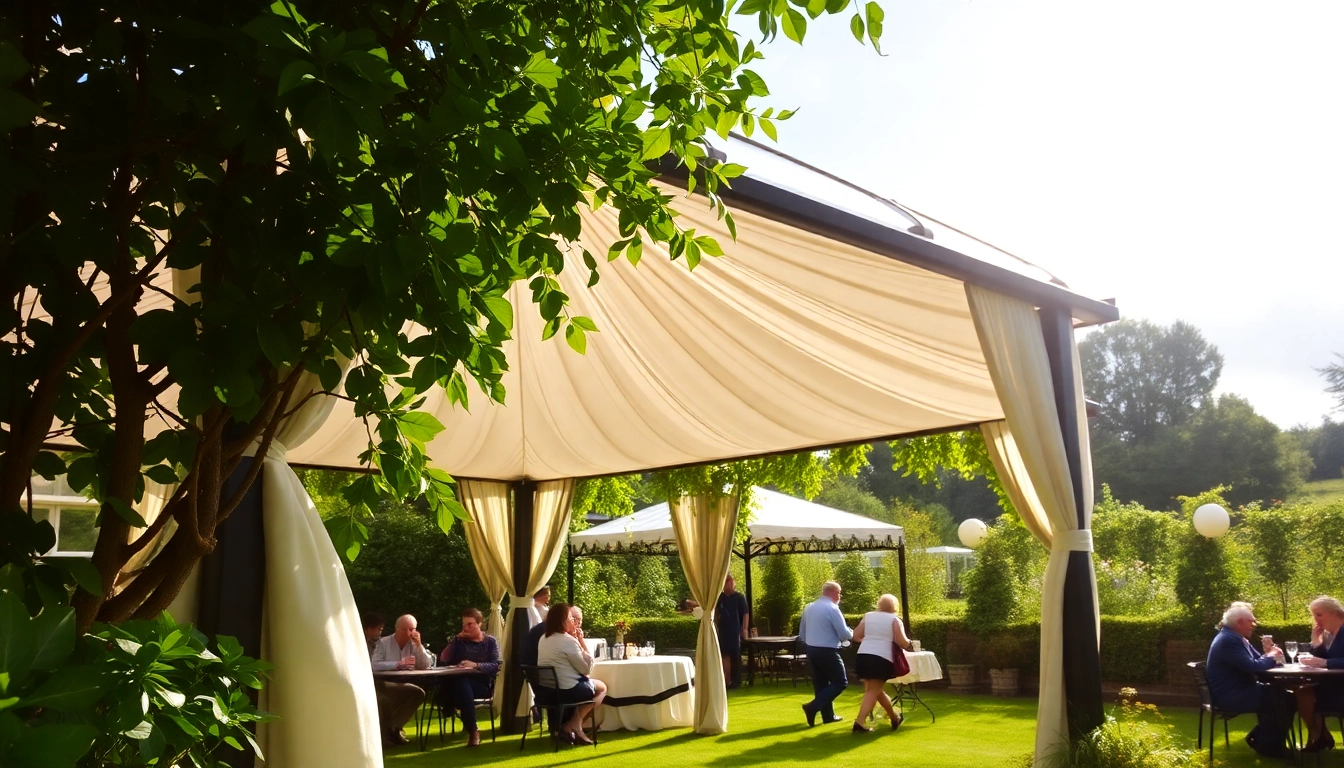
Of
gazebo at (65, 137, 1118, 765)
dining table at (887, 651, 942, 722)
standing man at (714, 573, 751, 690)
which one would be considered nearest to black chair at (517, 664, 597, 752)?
gazebo at (65, 137, 1118, 765)

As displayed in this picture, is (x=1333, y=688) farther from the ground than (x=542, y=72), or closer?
closer

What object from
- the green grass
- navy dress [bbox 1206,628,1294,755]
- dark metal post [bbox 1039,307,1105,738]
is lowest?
navy dress [bbox 1206,628,1294,755]

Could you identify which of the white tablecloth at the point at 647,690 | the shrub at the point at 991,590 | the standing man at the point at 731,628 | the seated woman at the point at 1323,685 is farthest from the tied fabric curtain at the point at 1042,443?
the standing man at the point at 731,628

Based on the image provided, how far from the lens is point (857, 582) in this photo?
1762 centimetres

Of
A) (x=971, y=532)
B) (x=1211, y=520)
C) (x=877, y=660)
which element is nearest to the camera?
(x=877, y=660)

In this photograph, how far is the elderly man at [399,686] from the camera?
29.6ft

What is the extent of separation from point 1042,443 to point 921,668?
19.7 ft

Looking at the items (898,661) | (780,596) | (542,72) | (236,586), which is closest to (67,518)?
(898,661)

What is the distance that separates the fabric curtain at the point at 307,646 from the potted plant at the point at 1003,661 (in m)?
10.9

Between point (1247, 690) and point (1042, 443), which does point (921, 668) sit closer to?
point (1247, 690)

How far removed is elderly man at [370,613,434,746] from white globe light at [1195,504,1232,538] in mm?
8938

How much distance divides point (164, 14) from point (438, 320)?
1.79ft

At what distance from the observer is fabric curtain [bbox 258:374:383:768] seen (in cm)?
293

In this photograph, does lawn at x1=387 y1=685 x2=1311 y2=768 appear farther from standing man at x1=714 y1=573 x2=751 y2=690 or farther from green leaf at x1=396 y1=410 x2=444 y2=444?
green leaf at x1=396 y1=410 x2=444 y2=444
